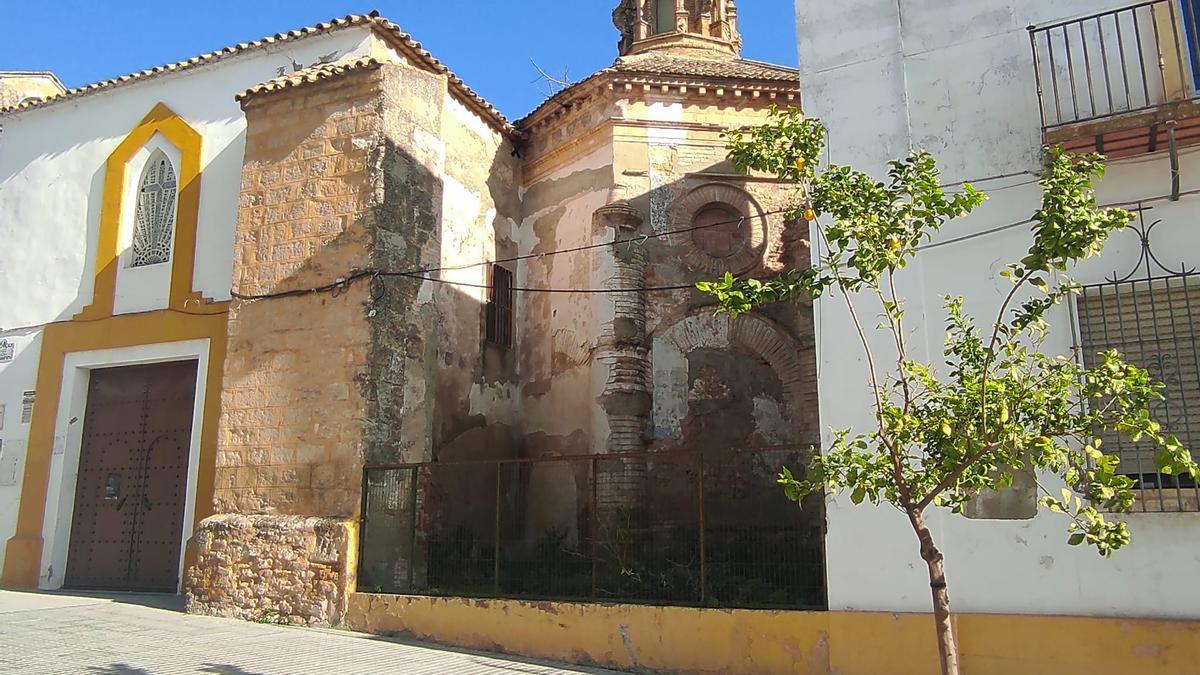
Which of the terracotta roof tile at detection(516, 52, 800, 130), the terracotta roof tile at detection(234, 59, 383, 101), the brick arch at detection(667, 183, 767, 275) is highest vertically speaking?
the terracotta roof tile at detection(516, 52, 800, 130)

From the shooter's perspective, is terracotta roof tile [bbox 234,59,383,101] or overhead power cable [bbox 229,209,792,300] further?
terracotta roof tile [bbox 234,59,383,101]

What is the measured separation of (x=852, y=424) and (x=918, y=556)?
1.09 meters

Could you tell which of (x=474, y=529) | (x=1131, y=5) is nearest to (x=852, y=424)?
(x=1131, y=5)

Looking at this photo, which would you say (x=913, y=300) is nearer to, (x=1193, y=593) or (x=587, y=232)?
(x=1193, y=593)

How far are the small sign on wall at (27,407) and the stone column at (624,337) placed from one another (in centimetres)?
797

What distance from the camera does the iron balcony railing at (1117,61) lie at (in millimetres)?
6660

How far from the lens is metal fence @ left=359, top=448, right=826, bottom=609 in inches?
294

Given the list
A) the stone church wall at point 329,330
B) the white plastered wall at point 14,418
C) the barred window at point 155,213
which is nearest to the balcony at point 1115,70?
the stone church wall at point 329,330

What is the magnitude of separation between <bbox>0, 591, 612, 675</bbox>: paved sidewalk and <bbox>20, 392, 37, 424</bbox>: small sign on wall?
365cm

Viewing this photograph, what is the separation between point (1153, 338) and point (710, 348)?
641cm

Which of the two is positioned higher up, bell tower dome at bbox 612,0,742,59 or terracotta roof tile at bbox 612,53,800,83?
bell tower dome at bbox 612,0,742,59

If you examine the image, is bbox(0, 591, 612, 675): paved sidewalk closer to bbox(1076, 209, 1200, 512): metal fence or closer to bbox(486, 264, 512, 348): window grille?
bbox(1076, 209, 1200, 512): metal fence

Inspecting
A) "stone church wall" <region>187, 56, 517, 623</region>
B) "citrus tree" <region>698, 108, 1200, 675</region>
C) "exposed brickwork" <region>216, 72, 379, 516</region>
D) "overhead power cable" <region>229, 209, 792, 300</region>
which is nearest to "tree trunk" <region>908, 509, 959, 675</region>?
"citrus tree" <region>698, 108, 1200, 675</region>

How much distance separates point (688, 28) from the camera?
726 inches
